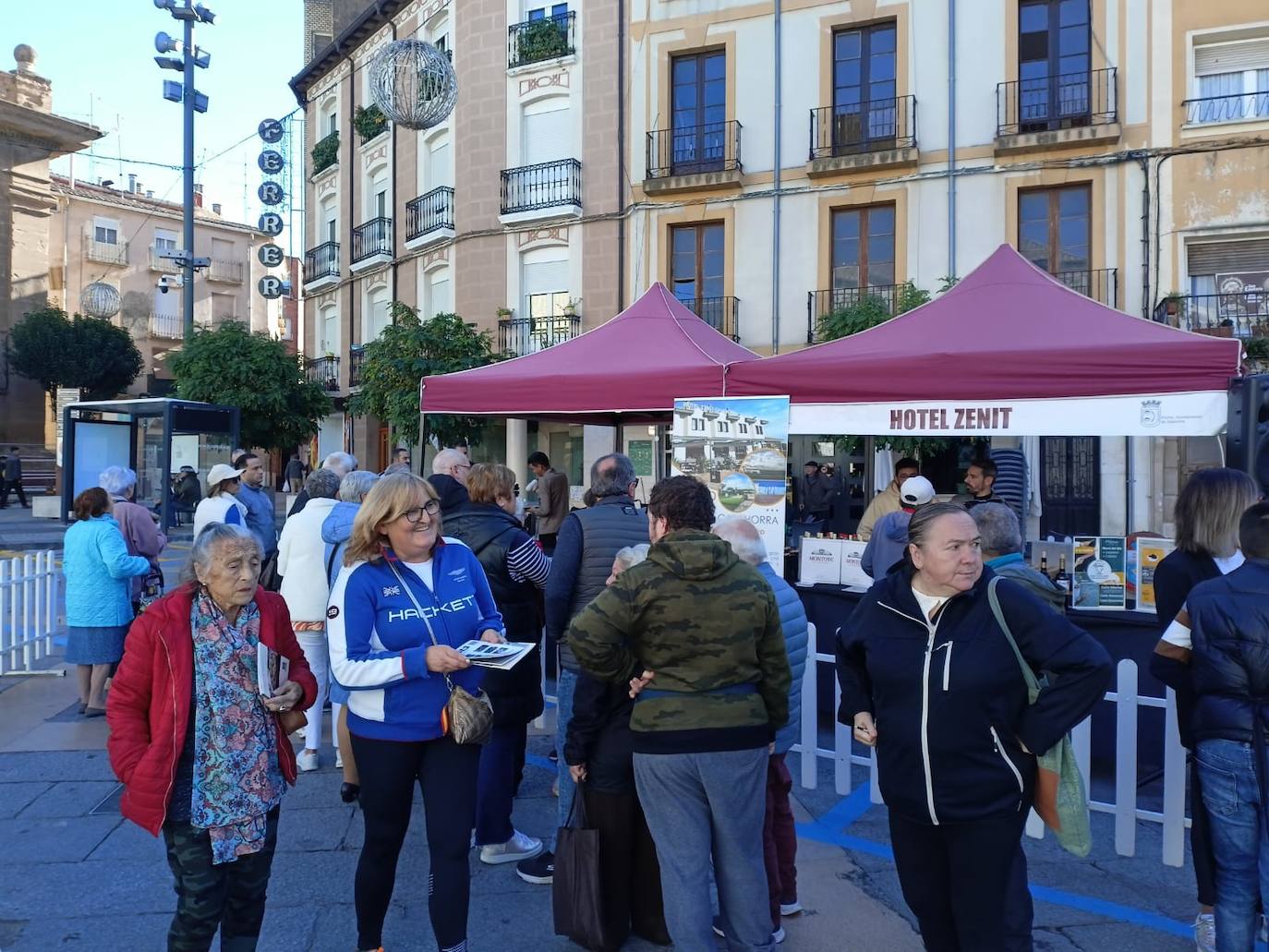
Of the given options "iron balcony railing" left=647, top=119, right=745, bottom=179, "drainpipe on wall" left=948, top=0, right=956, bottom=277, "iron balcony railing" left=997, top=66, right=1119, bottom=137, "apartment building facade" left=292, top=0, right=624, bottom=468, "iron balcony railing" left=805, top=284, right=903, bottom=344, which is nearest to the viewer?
"iron balcony railing" left=997, top=66, right=1119, bottom=137

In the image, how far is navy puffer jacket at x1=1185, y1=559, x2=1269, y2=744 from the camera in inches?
112

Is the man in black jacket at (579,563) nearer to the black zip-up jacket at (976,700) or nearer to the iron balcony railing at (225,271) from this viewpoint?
the black zip-up jacket at (976,700)

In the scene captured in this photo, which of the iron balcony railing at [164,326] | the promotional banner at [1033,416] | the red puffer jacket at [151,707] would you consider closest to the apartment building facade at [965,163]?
the promotional banner at [1033,416]

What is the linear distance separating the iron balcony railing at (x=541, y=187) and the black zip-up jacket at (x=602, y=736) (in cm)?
1655

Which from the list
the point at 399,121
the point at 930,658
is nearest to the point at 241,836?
the point at 930,658

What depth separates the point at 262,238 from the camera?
46.0 metres

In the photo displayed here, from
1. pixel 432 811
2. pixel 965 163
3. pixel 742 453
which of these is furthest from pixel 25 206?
pixel 432 811

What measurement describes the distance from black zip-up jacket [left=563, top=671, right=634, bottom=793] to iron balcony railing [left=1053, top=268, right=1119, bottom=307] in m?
14.3

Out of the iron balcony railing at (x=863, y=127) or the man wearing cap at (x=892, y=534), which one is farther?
the iron balcony railing at (x=863, y=127)

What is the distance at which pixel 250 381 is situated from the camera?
63.0ft

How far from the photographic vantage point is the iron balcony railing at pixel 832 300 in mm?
16094

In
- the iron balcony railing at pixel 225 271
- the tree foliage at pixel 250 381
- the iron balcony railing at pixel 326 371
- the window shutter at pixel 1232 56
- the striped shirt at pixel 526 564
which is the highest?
the iron balcony railing at pixel 225 271

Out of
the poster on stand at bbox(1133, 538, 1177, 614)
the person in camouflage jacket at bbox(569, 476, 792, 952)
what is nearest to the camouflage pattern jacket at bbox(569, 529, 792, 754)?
the person in camouflage jacket at bbox(569, 476, 792, 952)

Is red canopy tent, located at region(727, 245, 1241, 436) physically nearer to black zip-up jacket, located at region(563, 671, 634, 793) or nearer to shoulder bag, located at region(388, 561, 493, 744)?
black zip-up jacket, located at region(563, 671, 634, 793)
